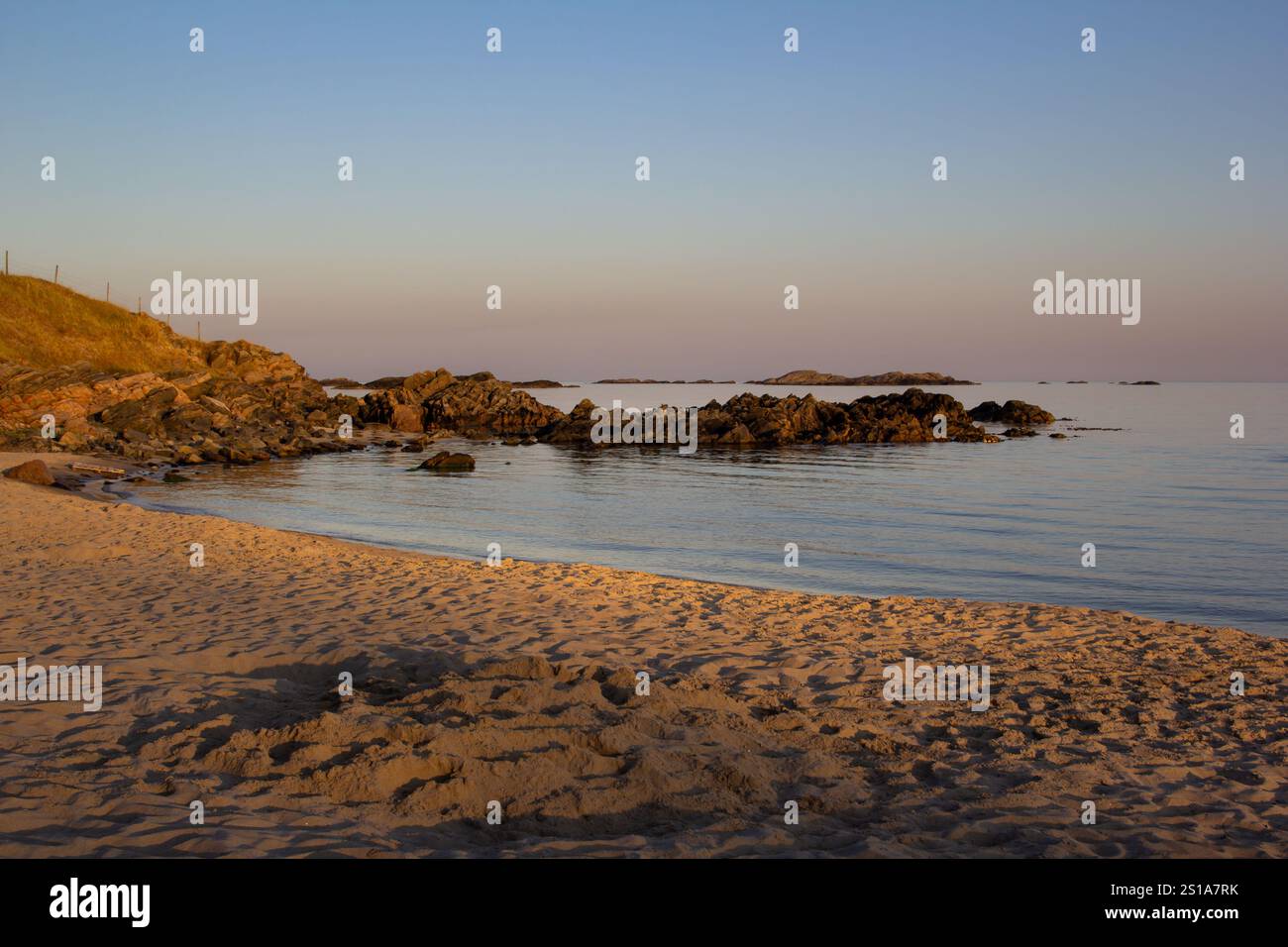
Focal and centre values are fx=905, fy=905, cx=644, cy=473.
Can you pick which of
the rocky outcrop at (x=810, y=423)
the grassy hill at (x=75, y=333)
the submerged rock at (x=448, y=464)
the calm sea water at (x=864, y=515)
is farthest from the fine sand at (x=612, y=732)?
the grassy hill at (x=75, y=333)

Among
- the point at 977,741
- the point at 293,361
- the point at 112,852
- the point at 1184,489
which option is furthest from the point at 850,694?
the point at 293,361

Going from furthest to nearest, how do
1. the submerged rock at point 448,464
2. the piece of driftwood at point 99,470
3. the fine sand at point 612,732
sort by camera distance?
the submerged rock at point 448,464 → the piece of driftwood at point 99,470 → the fine sand at point 612,732

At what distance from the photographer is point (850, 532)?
2480 cm

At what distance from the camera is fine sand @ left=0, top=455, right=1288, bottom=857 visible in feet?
18.9

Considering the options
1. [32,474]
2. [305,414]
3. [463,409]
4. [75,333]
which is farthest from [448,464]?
[75,333]

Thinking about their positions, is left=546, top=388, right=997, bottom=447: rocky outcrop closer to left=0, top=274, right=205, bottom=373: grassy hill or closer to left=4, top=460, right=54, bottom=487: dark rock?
left=0, top=274, right=205, bottom=373: grassy hill

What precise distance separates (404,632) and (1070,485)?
31389 millimetres

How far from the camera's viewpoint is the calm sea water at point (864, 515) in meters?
18.4

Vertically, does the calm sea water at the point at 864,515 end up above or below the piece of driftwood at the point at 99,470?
below

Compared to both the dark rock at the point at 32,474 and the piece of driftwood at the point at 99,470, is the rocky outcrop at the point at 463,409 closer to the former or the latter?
the piece of driftwood at the point at 99,470

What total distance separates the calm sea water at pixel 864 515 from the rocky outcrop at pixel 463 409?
26.7 metres

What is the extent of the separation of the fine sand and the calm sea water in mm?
4773

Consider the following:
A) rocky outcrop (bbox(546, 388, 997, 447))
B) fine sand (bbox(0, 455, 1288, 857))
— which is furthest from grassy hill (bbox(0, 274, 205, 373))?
fine sand (bbox(0, 455, 1288, 857))

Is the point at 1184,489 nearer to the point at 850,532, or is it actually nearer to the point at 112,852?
the point at 850,532
